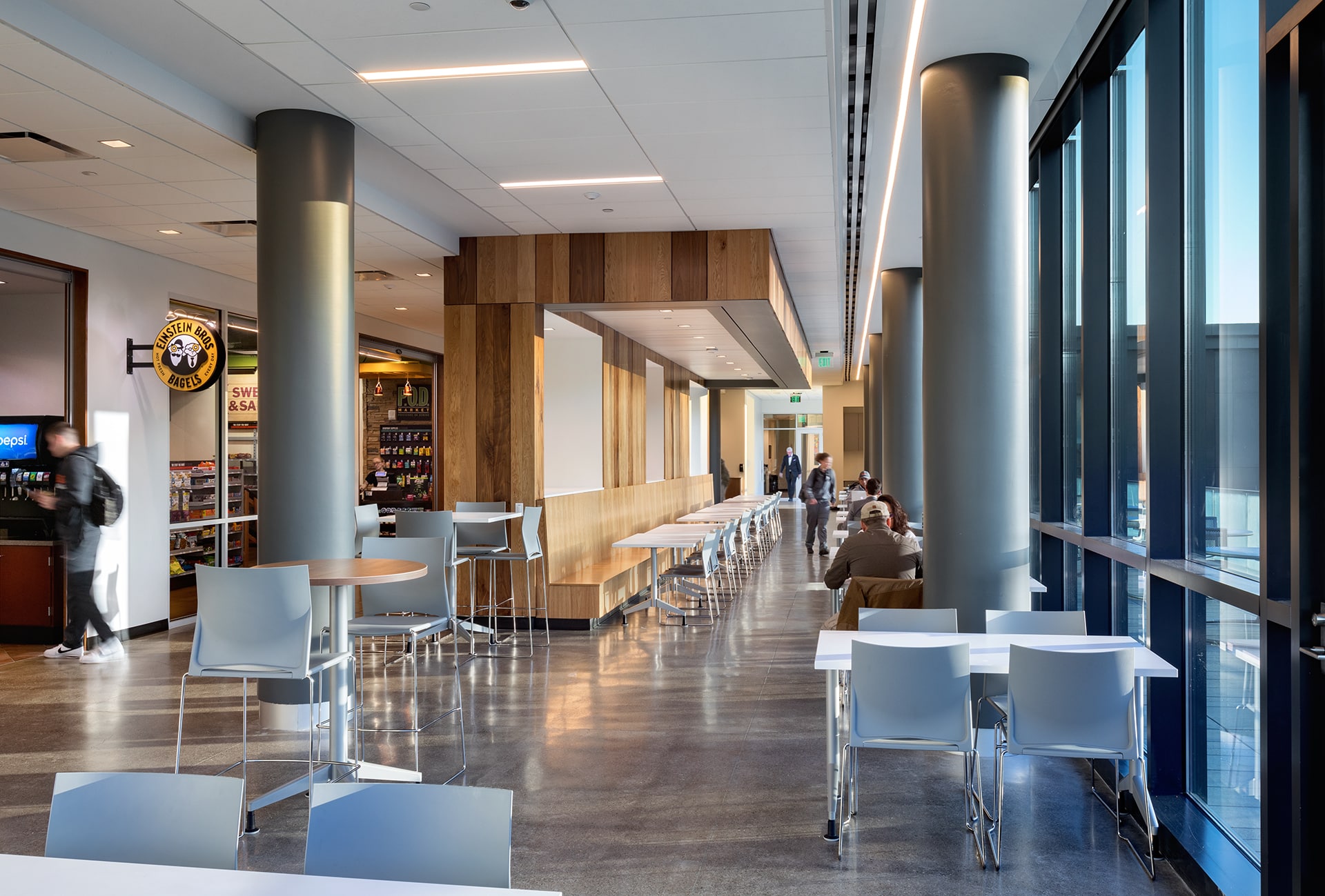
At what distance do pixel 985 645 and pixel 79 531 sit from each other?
20.2 ft

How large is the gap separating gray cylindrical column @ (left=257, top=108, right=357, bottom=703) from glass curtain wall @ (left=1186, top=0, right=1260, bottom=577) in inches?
152

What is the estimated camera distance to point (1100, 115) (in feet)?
15.5

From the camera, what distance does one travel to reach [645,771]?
4.48 m

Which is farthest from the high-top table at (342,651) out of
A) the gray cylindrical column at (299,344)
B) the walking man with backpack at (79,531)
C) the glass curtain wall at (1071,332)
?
the glass curtain wall at (1071,332)

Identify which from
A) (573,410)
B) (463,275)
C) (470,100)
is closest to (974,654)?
(470,100)

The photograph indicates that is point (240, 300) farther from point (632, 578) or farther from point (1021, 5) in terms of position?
point (1021, 5)

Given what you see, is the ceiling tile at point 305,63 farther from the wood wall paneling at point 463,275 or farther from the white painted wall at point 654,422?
the white painted wall at point 654,422

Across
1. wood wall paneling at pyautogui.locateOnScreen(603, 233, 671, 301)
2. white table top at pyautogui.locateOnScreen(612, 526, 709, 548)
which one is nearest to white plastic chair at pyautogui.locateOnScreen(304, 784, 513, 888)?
white table top at pyautogui.locateOnScreen(612, 526, 709, 548)

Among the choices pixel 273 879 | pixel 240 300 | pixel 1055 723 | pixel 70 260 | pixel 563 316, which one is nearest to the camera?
pixel 273 879

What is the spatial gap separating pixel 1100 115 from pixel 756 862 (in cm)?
369

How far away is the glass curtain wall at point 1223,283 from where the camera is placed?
3.16 m

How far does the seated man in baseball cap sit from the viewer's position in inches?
239

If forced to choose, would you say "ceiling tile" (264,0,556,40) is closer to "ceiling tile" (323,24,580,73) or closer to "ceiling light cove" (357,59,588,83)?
"ceiling tile" (323,24,580,73)

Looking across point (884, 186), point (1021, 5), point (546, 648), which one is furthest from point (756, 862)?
point (884, 186)
